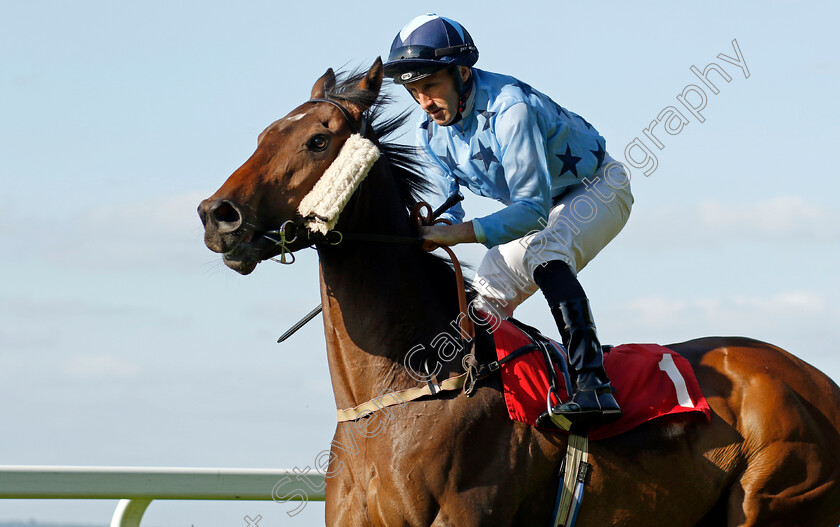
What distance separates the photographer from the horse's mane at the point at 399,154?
3.84m

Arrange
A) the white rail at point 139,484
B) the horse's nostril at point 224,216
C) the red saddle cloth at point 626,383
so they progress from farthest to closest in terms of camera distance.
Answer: the white rail at point 139,484 → the red saddle cloth at point 626,383 → the horse's nostril at point 224,216

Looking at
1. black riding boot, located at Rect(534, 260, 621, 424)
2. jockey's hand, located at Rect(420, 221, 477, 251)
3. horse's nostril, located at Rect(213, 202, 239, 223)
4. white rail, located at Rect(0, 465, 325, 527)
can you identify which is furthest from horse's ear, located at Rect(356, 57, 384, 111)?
white rail, located at Rect(0, 465, 325, 527)

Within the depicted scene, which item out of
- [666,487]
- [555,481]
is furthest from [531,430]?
[666,487]

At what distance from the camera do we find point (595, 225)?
4.14 m

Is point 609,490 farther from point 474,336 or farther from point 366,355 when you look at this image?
point 366,355

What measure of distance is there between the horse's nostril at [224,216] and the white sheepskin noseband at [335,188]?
0.77ft

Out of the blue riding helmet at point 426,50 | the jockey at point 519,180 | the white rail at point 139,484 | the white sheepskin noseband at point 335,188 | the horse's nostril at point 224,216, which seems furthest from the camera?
the white rail at point 139,484

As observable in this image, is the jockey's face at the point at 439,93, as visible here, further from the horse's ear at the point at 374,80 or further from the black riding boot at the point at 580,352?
the black riding boot at the point at 580,352

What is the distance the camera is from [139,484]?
4.62 m

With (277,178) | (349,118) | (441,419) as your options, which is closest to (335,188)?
(277,178)

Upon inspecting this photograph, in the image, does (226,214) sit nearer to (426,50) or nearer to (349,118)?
(349,118)

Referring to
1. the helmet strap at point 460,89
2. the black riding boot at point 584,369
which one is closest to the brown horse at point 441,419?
the black riding boot at point 584,369

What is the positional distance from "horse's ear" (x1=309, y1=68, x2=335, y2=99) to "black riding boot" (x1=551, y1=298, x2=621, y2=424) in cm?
121

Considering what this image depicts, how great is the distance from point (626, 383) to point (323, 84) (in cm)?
163
